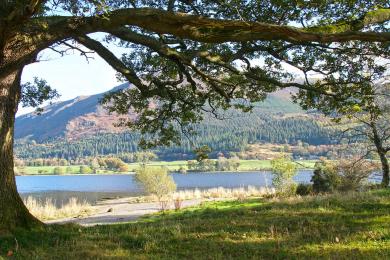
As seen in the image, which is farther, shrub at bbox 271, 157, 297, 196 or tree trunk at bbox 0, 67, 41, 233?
shrub at bbox 271, 157, 297, 196

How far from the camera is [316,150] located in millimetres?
180375

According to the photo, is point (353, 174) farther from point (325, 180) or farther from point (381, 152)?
point (381, 152)

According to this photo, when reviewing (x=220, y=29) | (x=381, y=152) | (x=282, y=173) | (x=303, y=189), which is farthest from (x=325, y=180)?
(x=220, y=29)

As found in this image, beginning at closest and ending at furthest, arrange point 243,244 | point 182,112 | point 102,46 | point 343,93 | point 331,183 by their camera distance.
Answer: point 243,244
point 102,46
point 343,93
point 182,112
point 331,183

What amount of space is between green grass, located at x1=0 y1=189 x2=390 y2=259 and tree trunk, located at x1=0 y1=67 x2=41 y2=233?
0.40 metres

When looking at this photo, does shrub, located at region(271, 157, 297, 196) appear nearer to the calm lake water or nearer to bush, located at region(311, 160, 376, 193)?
the calm lake water

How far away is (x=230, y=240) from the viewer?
7340mm

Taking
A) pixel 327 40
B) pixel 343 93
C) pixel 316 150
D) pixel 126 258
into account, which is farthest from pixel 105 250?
pixel 316 150

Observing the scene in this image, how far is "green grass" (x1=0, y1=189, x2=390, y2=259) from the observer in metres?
6.23

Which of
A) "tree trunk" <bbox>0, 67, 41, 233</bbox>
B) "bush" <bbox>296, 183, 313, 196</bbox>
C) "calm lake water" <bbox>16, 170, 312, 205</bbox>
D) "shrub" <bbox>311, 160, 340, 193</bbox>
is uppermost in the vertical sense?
"tree trunk" <bbox>0, 67, 41, 233</bbox>

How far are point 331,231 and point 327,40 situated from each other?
3.36 m

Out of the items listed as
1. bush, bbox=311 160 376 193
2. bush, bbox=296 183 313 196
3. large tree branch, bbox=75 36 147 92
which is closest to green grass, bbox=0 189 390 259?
large tree branch, bbox=75 36 147 92

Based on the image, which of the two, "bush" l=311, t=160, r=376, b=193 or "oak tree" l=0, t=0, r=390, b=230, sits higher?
"oak tree" l=0, t=0, r=390, b=230

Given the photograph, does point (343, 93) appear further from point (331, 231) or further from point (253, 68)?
point (331, 231)
